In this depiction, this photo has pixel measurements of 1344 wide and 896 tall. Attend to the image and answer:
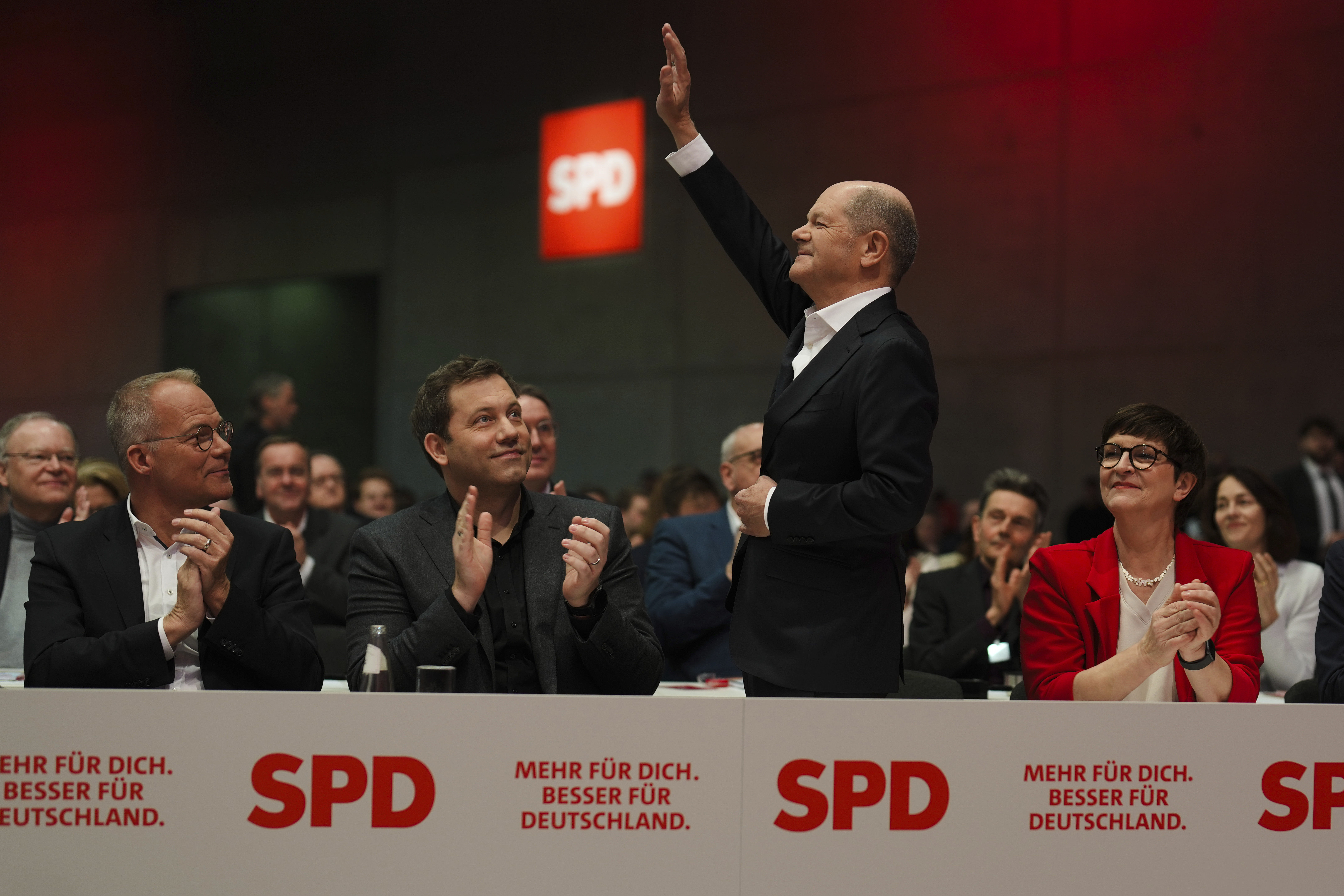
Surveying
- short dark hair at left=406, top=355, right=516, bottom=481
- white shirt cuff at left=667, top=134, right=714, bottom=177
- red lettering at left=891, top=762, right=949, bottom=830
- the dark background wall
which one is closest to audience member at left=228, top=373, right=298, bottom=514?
the dark background wall

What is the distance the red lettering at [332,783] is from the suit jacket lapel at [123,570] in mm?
958

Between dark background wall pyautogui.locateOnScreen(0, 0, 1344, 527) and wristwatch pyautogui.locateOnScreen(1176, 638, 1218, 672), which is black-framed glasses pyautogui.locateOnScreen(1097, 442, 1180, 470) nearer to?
wristwatch pyautogui.locateOnScreen(1176, 638, 1218, 672)

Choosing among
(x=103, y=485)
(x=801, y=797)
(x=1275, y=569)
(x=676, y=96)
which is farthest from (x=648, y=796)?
(x=103, y=485)

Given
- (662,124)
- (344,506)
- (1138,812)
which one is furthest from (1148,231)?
(1138,812)

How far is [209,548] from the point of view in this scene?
2354 mm

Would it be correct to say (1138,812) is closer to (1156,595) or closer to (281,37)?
(1156,595)

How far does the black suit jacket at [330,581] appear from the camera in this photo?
380 centimetres

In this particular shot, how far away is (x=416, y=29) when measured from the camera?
1082 cm

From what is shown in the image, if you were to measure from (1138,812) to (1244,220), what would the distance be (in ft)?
22.5

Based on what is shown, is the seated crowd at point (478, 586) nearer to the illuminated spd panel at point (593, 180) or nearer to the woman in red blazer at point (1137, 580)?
the woman in red blazer at point (1137, 580)

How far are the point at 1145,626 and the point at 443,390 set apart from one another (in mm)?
1606

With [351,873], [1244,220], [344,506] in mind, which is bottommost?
[351,873]

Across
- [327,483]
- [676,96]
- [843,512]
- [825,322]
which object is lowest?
[843,512]

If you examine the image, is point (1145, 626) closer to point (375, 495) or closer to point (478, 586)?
point (478, 586)
